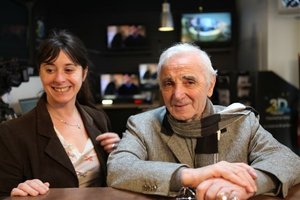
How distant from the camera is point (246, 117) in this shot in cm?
149

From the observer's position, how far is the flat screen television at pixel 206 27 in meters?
7.12

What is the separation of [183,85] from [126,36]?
6.18 metres

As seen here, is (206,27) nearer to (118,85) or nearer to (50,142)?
(118,85)

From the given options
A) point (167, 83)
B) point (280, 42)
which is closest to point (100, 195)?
point (167, 83)

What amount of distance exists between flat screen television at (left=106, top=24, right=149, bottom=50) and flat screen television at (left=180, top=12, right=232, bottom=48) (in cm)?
79

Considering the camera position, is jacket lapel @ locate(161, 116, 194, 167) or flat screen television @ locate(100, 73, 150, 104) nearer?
jacket lapel @ locate(161, 116, 194, 167)

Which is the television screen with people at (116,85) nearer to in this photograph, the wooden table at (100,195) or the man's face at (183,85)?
the man's face at (183,85)

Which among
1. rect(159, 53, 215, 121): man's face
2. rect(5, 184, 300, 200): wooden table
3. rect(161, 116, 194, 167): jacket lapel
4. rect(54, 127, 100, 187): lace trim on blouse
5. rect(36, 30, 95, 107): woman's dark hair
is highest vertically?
rect(36, 30, 95, 107): woman's dark hair

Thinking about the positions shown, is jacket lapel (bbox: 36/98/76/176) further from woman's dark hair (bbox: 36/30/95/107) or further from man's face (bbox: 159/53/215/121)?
man's face (bbox: 159/53/215/121)

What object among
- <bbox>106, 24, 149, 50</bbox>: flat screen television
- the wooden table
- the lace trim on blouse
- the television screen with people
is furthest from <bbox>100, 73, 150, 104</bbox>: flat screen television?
the wooden table

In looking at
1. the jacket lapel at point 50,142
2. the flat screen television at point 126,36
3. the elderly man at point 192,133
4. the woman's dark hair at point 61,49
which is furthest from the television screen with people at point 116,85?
the elderly man at point 192,133

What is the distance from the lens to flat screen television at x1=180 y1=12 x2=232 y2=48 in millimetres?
7117

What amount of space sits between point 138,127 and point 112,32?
619 cm

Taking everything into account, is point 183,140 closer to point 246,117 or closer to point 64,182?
point 246,117
